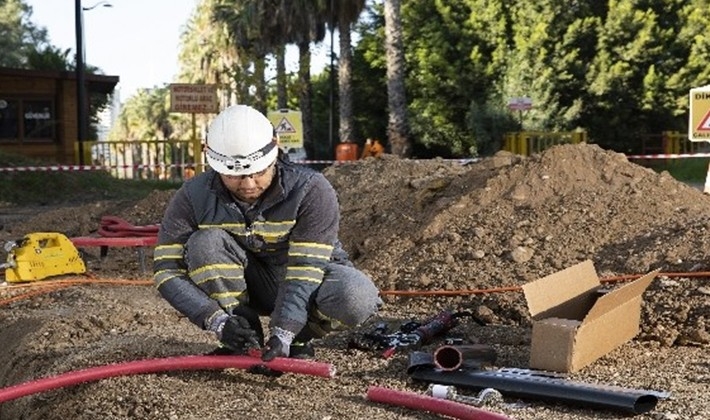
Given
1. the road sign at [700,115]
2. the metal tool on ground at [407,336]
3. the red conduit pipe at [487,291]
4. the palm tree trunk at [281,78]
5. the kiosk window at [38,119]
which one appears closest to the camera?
the metal tool on ground at [407,336]

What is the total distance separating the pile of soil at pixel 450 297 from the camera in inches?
185

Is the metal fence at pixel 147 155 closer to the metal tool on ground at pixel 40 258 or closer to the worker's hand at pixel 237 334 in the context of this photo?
the metal tool on ground at pixel 40 258

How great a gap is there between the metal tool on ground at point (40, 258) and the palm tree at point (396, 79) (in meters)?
18.0

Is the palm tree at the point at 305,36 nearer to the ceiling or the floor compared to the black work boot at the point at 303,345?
nearer to the ceiling

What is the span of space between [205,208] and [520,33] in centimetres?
3076

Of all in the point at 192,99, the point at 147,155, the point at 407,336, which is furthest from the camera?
the point at 147,155

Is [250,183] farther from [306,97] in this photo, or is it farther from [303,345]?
[306,97]

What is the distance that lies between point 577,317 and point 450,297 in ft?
7.50

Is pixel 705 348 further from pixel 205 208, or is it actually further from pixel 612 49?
pixel 612 49

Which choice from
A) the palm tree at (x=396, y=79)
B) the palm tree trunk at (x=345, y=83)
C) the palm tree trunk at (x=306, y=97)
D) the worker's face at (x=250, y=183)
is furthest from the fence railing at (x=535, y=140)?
the worker's face at (x=250, y=183)

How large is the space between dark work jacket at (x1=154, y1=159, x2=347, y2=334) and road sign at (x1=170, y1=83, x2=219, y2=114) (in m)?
17.5

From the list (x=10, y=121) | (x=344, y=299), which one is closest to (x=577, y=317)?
(x=344, y=299)

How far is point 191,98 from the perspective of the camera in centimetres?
2250

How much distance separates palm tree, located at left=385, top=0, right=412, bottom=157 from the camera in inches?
1055
